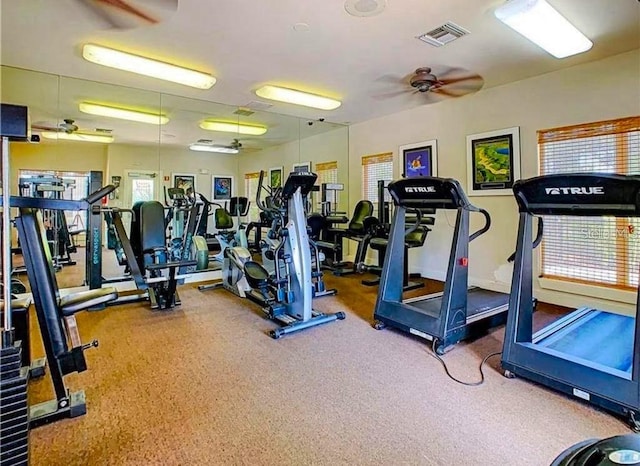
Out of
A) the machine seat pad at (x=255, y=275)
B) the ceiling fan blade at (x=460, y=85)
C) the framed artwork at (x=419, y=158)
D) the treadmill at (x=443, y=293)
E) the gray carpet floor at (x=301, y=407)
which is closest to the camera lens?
the gray carpet floor at (x=301, y=407)

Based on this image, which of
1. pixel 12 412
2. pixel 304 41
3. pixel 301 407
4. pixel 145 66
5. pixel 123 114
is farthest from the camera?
pixel 123 114

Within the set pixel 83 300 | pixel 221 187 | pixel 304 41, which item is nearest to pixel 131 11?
pixel 304 41

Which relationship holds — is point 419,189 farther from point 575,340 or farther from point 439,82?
point 439,82

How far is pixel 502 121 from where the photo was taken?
4.59 meters

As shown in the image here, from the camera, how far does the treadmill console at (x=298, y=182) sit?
3.33 m

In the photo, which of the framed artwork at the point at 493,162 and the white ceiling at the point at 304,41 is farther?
the framed artwork at the point at 493,162

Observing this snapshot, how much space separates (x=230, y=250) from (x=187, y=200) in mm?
869

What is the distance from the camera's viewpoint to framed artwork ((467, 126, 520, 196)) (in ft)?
14.7

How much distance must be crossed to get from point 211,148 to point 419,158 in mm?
3495

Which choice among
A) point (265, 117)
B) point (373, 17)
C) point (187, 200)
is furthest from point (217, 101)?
point (373, 17)

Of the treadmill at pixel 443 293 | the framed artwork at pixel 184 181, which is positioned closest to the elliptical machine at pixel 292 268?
the treadmill at pixel 443 293

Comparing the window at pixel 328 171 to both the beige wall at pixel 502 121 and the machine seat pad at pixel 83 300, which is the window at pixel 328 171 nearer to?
the beige wall at pixel 502 121

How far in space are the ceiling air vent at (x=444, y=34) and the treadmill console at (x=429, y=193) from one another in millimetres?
1266

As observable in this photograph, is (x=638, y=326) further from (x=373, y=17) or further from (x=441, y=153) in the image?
(x=441, y=153)
